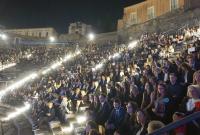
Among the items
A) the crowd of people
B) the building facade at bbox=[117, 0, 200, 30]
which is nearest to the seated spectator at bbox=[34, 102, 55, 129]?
the crowd of people

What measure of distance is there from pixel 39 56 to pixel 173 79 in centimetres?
3855

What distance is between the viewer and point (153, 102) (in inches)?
375

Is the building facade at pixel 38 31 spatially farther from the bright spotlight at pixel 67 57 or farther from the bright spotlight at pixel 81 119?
the bright spotlight at pixel 81 119

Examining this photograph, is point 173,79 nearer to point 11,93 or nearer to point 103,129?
point 103,129

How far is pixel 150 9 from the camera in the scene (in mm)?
47062

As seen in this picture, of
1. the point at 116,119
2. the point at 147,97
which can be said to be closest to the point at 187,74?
the point at 147,97

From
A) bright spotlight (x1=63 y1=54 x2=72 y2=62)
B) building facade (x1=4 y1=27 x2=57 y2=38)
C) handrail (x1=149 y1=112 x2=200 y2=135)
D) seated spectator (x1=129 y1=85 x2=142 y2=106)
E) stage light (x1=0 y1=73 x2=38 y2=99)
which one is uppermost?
building facade (x1=4 y1=27 x2=57 y2=38)

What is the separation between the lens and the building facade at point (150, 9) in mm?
38769

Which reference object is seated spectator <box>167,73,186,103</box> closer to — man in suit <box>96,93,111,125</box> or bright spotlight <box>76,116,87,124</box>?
man in suit <box>96,93,111,125</box>

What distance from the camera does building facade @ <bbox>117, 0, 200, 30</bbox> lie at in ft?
127

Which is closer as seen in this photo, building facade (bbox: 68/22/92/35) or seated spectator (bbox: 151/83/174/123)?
seated spectator (bbox: 151/83/174/123)

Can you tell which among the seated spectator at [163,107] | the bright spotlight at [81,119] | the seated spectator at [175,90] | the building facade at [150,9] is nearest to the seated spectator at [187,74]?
the seated spectator at [175,90]

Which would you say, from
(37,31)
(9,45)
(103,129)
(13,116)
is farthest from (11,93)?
(37,31)

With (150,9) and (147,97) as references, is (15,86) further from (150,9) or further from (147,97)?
(147,97)
